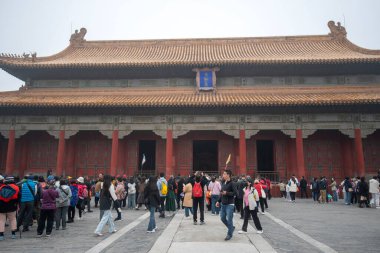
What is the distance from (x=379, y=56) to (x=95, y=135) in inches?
827

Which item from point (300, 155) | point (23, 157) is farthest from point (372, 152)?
point (23, 157)

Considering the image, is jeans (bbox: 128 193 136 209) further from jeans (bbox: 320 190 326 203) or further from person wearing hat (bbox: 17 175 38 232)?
jeans (bbox: 320 190 326 203)

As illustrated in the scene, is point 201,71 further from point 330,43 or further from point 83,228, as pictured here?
point 83,228

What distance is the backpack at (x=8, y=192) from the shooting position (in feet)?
25.1

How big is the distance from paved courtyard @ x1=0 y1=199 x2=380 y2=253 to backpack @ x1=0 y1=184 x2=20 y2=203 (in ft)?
3.57

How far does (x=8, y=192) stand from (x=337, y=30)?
25.9 meters

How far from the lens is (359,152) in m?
17.9

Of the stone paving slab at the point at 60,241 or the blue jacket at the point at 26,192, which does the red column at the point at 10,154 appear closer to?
the stone paving slab at the point at 60,241

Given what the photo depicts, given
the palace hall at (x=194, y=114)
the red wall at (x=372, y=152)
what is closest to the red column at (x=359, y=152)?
the palace hall at (x=194, y=114)

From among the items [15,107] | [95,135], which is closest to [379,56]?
[95,135]

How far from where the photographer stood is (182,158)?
66.4 feet

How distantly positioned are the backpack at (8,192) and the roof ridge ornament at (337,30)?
25240mm

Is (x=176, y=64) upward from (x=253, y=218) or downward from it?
upward

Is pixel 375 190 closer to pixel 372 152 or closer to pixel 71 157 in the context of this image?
pixel 372 152
